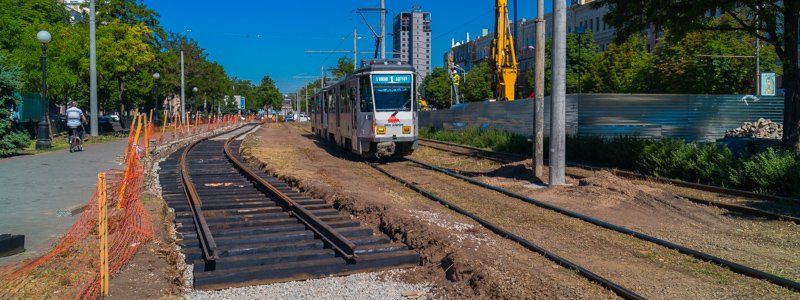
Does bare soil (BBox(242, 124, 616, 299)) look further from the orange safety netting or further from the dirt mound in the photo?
the dirt mound

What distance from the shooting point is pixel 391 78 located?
2069cm

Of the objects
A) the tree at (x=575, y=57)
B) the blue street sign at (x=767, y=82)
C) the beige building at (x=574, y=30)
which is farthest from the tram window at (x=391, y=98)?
the beige building at (x=574, y=30)

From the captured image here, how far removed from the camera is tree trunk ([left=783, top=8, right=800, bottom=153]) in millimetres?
15273

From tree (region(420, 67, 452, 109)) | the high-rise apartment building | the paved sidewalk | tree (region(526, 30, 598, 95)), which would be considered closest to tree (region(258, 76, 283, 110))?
the high-rise apartment building

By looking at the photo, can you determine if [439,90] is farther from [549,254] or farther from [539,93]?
[549,254]

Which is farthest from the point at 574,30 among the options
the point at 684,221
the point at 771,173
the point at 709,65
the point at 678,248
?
the point at 678,248

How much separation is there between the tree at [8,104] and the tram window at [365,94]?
34.1 ft

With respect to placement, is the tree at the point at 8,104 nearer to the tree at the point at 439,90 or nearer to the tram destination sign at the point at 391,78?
the tram destination sign at the point at 391,78

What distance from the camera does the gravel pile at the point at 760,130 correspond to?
64.3ft

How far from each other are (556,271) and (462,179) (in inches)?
366

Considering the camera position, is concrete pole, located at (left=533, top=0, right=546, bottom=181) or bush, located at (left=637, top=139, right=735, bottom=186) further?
concrete pole, located at (left=533, top=0, right=546, bottom=181)

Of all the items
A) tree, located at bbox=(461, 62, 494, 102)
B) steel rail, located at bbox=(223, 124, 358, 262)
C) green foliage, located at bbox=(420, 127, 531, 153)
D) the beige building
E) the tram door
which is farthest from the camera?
tree, located at bbox=(461, 62, 494, 102)

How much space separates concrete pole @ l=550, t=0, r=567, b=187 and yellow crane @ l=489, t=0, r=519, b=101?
1973 centimetres

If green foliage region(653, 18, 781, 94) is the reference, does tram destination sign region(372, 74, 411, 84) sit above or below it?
below
